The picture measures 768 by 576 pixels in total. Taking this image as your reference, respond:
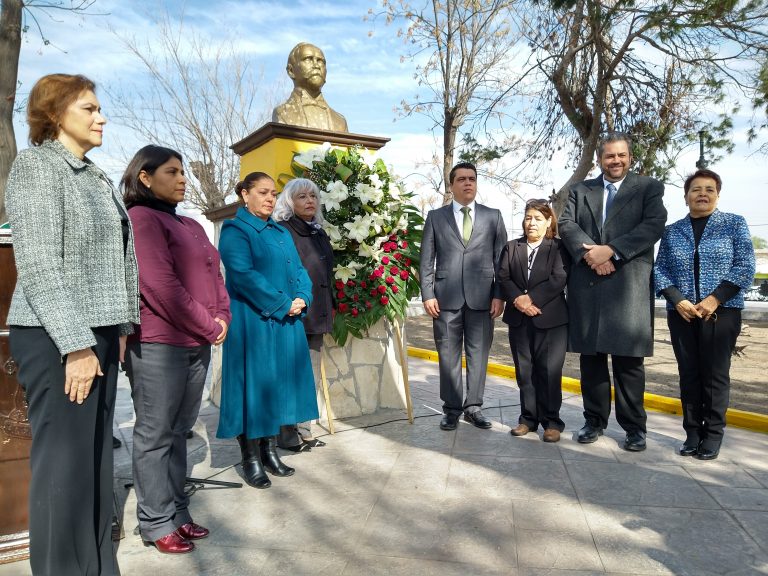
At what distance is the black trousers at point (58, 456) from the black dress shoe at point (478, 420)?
3.03 meters

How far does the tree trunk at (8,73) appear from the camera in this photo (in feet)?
24.9

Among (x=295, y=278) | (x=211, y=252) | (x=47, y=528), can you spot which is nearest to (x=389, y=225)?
(x=295, y=278)

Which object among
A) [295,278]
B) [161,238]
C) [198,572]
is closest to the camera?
[198,572]

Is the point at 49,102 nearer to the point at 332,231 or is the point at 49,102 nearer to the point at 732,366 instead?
the point at 332,231

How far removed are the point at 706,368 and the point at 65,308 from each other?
145 inches

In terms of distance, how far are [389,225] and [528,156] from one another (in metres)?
7.82

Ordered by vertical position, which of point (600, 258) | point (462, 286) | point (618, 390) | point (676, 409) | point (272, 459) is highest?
point (600, 258)

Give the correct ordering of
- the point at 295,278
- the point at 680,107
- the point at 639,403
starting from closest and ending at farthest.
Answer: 1. the point at 295,278
2. the point at 639,403
3. the point at 680,107

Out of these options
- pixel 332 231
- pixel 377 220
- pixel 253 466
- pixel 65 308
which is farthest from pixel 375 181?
pixel 65 308

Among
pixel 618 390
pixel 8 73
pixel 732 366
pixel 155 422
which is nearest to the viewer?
pixel 155 422

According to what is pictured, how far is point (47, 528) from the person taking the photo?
1.96 metres

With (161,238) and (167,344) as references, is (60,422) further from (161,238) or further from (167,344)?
(161,238)

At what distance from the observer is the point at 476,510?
2977 millimetres

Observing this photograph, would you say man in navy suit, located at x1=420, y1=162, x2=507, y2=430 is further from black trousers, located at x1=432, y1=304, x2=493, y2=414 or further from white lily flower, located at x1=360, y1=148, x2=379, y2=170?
white lily flower, located at x1=360, y1=148, x2=379, y2=170
